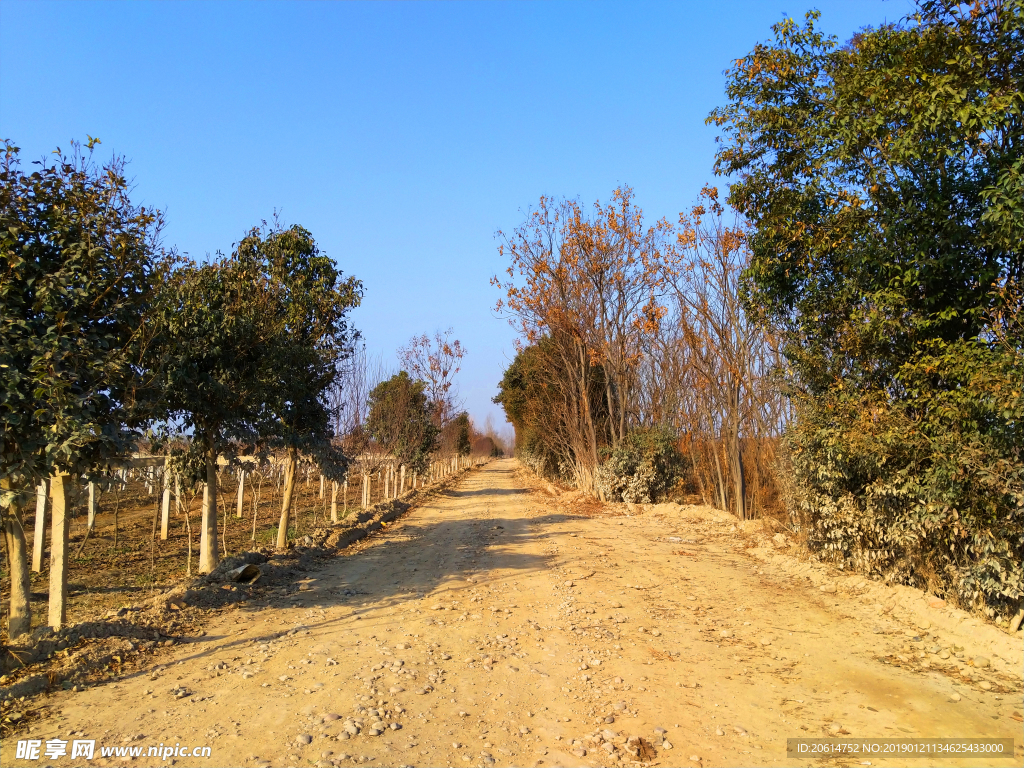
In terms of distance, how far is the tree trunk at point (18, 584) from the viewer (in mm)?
6309

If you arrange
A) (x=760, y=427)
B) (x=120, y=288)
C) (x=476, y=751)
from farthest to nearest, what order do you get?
(x=760, y=427), (x=120, y=288), (x=476, y=751)

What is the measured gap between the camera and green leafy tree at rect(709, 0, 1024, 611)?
6.05m

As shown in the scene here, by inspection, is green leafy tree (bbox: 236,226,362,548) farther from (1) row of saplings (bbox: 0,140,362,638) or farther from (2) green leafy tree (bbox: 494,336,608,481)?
(2) green leafy tree (bbox: 494,336,608,481)

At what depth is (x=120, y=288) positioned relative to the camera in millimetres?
6988

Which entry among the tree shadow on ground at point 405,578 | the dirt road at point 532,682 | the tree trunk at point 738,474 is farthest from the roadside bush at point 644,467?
the dirt road at point 532,682

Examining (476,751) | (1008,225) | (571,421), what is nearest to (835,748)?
(476,751)

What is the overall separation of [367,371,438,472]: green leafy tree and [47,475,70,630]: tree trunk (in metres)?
13.9

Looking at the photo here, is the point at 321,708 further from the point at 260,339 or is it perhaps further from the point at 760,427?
the point at 760,427

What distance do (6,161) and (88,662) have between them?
196 inches

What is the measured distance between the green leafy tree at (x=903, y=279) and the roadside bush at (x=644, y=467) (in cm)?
1106

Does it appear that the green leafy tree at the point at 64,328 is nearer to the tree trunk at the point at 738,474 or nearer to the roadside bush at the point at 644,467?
the tree trunk at the point at 738,474

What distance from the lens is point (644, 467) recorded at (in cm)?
2070

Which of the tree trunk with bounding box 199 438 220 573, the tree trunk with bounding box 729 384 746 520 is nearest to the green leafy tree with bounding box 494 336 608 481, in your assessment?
the tree trunk with bounding box 729 384 746 520

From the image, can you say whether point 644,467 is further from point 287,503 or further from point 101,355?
point 101,355
